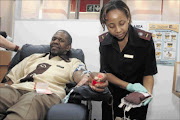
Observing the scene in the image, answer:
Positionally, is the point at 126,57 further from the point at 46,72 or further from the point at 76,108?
the point at 46,72

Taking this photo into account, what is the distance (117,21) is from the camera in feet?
4.09

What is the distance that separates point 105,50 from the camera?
1.49 meters

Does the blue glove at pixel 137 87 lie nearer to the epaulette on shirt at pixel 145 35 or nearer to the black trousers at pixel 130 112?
the black trousers at pixel 130 112

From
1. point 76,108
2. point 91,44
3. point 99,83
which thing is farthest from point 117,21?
point 91,44

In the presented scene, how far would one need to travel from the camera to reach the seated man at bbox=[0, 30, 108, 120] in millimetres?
1124

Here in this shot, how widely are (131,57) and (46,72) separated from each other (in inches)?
29.5

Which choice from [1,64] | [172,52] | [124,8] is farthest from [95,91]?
[1,64]

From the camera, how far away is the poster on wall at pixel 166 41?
2172mm

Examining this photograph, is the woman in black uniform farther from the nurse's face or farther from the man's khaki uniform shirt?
the man's khaki uniform shirt

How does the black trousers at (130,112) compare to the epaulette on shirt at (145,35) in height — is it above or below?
below

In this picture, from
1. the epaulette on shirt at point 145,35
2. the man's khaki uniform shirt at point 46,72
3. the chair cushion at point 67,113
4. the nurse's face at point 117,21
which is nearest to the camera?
the chair cushion at point 67,113

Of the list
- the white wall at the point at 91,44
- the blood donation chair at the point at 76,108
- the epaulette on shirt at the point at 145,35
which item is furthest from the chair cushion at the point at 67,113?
the white wall at the point at 91,44

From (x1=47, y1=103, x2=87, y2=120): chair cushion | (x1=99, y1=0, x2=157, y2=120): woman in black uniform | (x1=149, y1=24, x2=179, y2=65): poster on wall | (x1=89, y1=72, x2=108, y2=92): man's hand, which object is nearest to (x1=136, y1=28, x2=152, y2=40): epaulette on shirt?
(x1=99, y1=0, x2=157, y2=120): woman in black uniform

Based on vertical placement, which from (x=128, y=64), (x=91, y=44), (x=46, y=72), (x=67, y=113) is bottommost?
(x=67, y=113)
